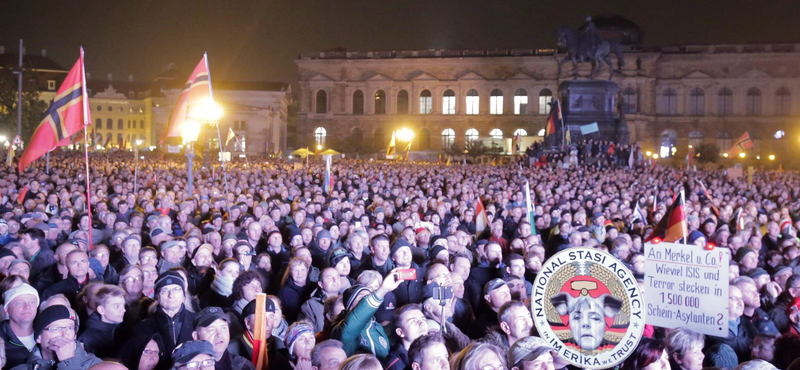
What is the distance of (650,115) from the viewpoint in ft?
228

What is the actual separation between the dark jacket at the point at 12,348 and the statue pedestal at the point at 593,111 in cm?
3216

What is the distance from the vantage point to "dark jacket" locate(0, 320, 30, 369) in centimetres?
479

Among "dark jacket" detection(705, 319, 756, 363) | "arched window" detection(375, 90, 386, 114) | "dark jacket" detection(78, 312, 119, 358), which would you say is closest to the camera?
"dark jacket" detection(78, 312, 119, 358)

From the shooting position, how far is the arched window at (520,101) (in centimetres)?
7275

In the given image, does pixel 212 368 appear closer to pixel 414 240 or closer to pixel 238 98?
pixel 414 240

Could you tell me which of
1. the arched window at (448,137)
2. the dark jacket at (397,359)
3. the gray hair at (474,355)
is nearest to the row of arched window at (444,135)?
the arched window at (448,137)

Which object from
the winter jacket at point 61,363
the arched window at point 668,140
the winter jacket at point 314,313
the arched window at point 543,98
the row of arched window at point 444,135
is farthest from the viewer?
the row of arched window at point 444,135

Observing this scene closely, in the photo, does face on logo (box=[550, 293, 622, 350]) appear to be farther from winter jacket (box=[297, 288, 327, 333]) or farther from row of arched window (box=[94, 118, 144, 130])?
row of arched window (box=[94, 118, 144, 130])

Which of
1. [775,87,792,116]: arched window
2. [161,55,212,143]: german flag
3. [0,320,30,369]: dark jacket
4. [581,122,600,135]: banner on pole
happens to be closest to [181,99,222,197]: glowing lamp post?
[161,55,212,143]: german flag

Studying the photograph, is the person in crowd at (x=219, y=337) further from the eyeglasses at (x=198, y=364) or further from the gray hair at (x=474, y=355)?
the gray hair at (x=474, y=355)

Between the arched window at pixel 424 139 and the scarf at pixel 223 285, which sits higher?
the arched window at pixel 424 139

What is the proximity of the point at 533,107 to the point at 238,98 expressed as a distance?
94.2ft

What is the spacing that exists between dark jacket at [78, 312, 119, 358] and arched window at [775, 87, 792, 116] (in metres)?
73.9

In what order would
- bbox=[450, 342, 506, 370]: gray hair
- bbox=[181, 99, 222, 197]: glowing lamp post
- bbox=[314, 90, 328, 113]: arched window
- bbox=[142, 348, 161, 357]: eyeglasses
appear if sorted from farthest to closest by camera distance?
bbox=[314, 90, 328, 113]: arched window → bbox=[181, 99, 222, 197]: glowing lamp post → bbox=[142, 348, 161, 357]: eyeglasses → bbox=[450, 342, 506, 370]: gray hair
